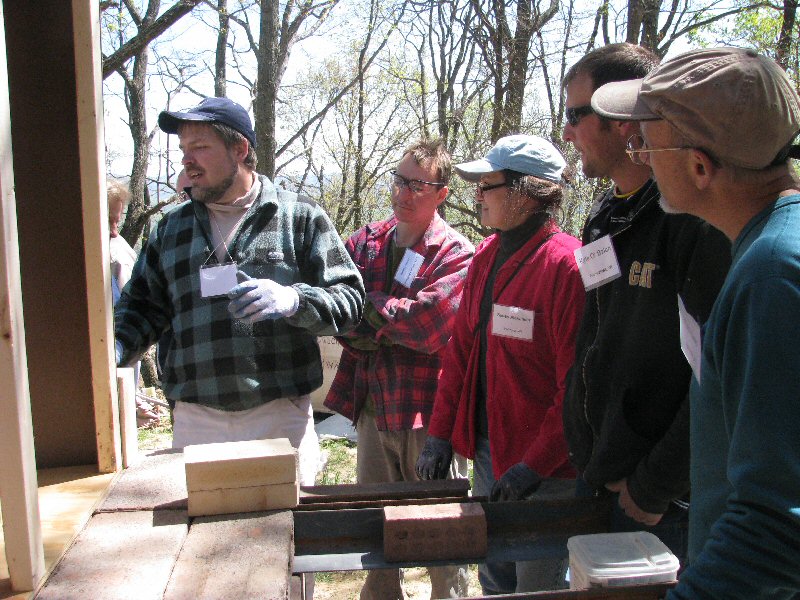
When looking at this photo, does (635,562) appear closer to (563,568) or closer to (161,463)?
(563,568)

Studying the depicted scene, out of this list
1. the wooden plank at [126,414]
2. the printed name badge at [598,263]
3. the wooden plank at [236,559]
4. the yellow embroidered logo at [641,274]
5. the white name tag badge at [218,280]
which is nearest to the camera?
the wooden plank at [236,559]

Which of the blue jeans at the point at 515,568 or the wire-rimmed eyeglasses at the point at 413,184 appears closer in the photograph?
the blue jeans at the point at 515,568

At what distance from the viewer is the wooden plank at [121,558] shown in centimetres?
124

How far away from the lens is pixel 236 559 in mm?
1317

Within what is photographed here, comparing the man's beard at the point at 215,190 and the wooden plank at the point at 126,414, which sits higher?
the man's beard at the point at 215,190

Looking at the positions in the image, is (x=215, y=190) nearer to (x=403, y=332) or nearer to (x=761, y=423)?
(x=403, y=332)

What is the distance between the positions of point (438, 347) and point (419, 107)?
1169cm

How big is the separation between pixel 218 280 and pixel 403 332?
2.70 ft

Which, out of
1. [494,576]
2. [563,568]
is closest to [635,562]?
[563,568]

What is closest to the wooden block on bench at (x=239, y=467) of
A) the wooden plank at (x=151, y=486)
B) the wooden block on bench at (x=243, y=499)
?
the wooden block on bench at (x=243, y=499)

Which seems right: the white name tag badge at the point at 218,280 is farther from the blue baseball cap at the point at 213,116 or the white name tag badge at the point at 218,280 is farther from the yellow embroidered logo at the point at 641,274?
the yellow embroidered logo at the point at 641,274

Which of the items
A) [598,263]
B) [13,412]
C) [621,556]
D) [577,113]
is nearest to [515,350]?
[598,263]

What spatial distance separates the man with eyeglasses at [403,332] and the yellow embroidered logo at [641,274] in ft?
3.98

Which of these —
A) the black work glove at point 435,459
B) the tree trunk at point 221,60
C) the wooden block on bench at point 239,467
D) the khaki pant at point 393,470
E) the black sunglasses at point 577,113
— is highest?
the tree trunk at point 221,60
